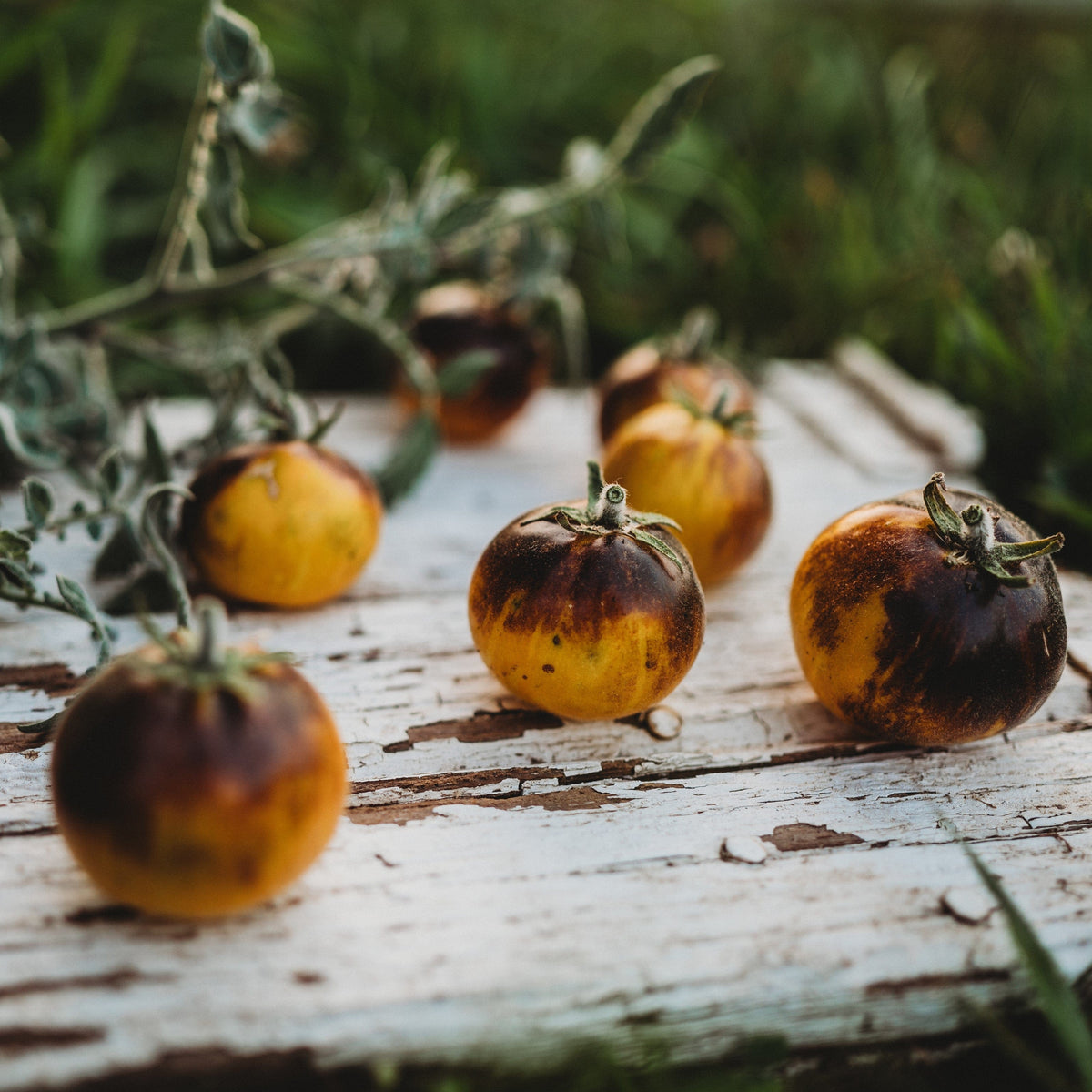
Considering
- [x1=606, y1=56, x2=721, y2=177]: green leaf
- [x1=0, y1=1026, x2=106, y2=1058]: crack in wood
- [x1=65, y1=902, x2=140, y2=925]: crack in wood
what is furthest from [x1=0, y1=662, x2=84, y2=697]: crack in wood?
[x1=606, y1=56, x2=721, y2=177]: green leaf

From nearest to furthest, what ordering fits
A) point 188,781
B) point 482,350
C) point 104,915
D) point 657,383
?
point 188,781
point 104,915
point 657,383
point 482,350

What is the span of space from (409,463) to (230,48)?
0.63 m

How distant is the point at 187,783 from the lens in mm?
776

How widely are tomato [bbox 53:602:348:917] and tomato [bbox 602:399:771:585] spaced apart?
2.13 ft

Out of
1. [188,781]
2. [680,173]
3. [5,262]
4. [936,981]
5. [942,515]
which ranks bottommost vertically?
[936,981]

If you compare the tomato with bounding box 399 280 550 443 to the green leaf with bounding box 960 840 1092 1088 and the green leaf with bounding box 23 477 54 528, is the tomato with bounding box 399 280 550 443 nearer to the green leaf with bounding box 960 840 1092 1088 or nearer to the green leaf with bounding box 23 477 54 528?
the green leaf with bounding box 23 477 54 528

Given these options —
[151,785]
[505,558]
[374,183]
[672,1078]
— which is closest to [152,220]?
[374,183]

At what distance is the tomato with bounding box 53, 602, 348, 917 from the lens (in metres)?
0.78

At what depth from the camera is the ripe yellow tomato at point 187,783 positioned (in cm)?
78

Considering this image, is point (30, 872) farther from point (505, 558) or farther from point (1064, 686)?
point (1064, 686)

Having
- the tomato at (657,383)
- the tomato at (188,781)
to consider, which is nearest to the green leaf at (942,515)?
the tomato at (657,383)

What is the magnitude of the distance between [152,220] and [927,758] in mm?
2400

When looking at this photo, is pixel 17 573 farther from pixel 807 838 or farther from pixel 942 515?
pixel 942 515

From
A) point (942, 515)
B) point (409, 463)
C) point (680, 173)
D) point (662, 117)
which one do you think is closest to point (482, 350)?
point (409, 463)
